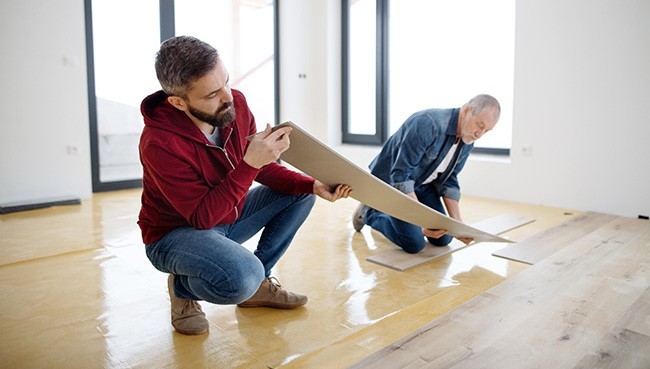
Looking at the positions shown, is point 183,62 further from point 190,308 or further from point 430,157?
point 430,157

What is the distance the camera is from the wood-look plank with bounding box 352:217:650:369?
1517 mm

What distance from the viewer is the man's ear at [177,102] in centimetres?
154

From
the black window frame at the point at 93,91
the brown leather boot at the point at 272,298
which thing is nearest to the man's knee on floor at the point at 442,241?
the brown leather boot at the point at 272,298

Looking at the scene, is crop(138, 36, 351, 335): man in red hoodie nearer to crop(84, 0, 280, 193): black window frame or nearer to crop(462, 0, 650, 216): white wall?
crop(462, 0, 650, 216): white wall

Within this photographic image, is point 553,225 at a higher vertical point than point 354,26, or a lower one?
lower

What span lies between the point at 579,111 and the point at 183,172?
10.8ft

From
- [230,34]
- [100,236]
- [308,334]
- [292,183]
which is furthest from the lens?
[230,34]

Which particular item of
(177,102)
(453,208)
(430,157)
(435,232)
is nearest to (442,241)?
(453,208)

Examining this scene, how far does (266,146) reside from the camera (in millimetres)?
1483

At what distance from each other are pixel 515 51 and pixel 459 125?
2.03 meters

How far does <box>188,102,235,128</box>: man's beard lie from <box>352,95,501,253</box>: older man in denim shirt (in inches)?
41.1

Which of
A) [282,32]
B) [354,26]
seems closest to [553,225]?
[354,26]

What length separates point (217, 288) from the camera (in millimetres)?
1553

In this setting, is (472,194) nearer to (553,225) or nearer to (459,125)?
(553,225)
